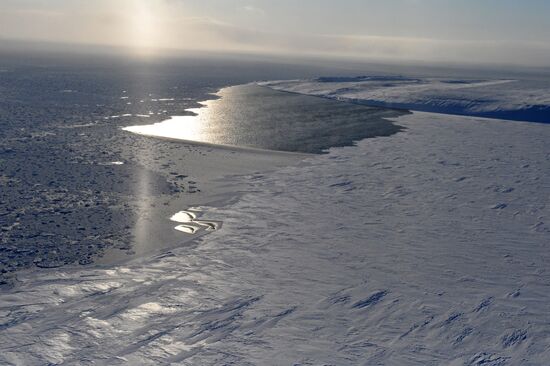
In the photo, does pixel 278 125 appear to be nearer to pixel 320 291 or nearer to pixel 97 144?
pixel 97 144

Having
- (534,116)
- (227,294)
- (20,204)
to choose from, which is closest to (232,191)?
(20,204)

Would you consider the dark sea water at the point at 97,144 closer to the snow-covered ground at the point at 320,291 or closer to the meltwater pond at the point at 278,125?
the meltwater pond at the point at 278,125

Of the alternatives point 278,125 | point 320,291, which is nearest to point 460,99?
point 278,125

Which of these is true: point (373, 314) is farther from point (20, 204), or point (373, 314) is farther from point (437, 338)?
point (20, 204)

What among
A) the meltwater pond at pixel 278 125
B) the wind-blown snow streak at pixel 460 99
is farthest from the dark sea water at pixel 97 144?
the wind-blown snow streak at pixel 460 99

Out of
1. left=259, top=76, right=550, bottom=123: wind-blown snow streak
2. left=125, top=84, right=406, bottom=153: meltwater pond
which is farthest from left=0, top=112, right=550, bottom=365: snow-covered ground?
left=259, top=76, right=550, bottom=123: wind-blown snow streak
